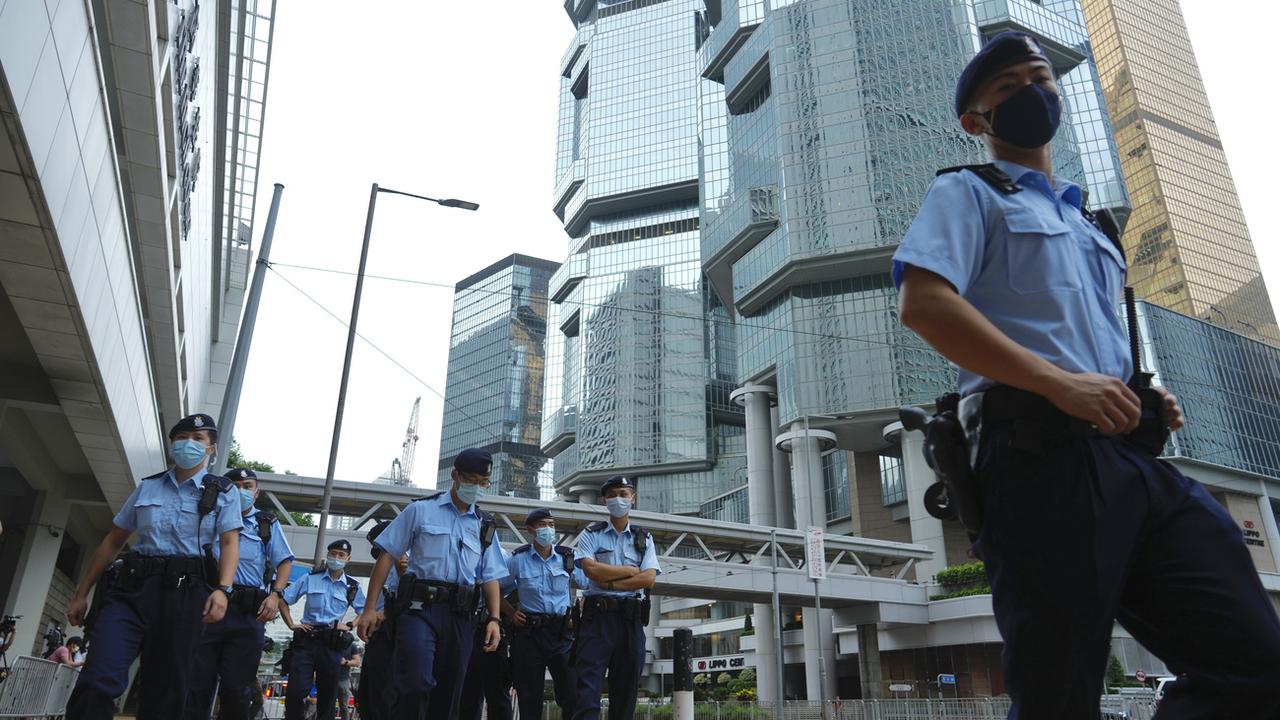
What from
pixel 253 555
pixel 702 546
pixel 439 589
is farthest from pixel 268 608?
pixel 702 546

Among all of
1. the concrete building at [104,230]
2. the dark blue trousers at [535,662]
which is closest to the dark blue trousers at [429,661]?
the dark blue trousers at [535,662]

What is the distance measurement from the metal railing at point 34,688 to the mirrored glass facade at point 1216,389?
171 ft

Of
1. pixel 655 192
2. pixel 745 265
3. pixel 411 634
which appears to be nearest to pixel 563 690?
pixel 411 634

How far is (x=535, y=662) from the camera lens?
7.34 m

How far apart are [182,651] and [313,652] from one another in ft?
15.7

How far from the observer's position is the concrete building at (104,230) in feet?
20.4

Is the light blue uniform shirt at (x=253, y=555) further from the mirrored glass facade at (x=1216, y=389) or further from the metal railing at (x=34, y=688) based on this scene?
the mirrored glass facade at (x=1216, y=389)

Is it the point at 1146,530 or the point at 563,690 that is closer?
the point at 1146,530

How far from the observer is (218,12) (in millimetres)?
14336

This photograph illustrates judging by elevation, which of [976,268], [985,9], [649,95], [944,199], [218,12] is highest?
[649,95]

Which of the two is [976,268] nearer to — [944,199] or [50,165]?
[944,199]

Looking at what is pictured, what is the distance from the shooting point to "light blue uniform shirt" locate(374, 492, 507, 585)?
5.86 meters

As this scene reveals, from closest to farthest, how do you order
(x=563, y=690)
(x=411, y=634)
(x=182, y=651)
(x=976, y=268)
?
(x=976, y=268) → (x=182, y=651) → (x=411, y=634) → (x=563, y=690)

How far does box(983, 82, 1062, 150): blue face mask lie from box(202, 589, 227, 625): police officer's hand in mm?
4508
